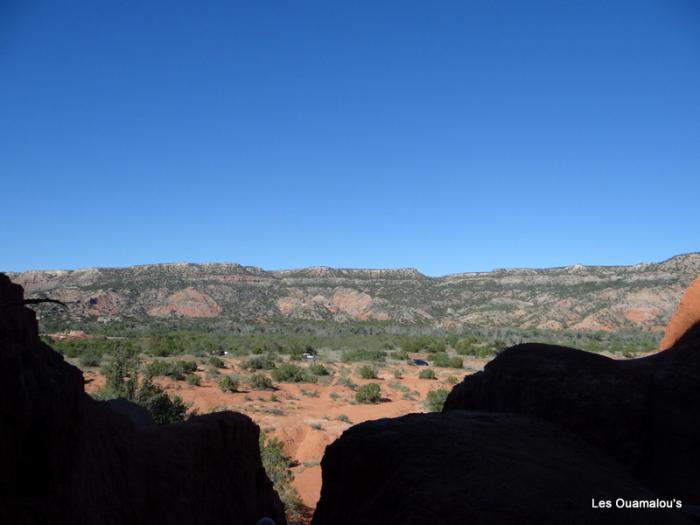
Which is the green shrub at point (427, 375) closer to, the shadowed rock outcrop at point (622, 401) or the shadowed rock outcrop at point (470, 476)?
the shadowed rock outcrop at point (622, 401)

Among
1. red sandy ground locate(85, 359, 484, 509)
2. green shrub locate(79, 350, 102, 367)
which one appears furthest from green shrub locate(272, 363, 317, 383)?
green shrub locate(79, 350, 102, 367)

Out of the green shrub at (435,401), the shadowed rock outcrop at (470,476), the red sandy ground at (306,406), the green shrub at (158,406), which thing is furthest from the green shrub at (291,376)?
the shadowed rock outcrop at (470,476)

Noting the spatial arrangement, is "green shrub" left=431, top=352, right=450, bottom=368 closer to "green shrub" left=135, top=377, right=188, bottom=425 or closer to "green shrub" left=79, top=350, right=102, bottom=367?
"green shrub" left=79, top=350, right=102, bottom=367

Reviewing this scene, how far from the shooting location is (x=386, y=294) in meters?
102

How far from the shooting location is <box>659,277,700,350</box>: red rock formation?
12258 millimetres

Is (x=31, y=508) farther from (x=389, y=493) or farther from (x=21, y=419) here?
(x=389, y=493)

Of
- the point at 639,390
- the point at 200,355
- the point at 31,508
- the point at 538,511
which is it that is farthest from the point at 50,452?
the point at 200,355

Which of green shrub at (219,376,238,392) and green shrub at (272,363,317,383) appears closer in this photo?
green shrub at (219,376,238,392)

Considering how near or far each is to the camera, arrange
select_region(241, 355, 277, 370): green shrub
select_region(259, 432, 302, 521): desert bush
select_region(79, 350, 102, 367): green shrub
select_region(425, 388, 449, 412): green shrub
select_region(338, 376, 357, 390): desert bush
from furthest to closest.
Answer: select_region(241, 355, 277, 370): green shrub
select_region(338, 376, 357, 390): desert bush
select_region(79, 350, 102, 367): green shrub
select_region(425, 388, 449, 412): green shrub
select_region(259, 432, 302, 521): desert bush

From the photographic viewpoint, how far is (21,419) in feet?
13.3

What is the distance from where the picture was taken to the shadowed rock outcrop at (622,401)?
7959mm

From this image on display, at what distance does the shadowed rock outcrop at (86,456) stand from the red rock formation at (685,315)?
1071 cm

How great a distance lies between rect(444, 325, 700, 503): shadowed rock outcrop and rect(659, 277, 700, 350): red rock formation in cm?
236

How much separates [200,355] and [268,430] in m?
24.4
